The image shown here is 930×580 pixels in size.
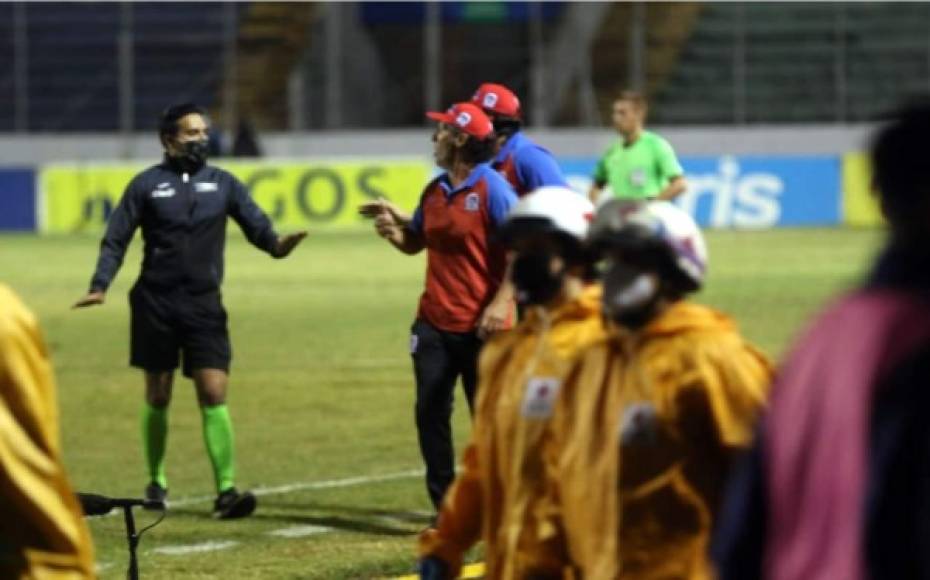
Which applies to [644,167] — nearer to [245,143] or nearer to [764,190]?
[245,143]

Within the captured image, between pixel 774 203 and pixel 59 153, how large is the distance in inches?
492

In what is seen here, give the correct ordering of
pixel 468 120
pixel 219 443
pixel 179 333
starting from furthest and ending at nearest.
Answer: pixel 179 333 < pixel 219 443 < pixel 468 120

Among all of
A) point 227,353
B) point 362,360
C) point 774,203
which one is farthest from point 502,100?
point 774,203

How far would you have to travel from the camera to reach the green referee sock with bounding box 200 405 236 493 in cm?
1298

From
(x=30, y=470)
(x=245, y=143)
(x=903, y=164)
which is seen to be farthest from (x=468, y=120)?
(x=245, y=143)

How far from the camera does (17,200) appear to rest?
146ft

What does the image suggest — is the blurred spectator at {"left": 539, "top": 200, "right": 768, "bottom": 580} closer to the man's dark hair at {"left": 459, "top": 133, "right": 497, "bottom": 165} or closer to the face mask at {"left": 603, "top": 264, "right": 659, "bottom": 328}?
the face mask at {"left": 603, "top": 264, "right": 659, "bottom": 328}

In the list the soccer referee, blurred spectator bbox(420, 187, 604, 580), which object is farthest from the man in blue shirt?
blurred spectator bbox(420, 187, 604, 580)

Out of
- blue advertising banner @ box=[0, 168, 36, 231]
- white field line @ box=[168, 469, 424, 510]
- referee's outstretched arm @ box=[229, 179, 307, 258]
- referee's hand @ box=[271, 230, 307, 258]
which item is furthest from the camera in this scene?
blue advertising banner @ box=[0, 168, 36, 231]

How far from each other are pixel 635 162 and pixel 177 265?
7.65 metres

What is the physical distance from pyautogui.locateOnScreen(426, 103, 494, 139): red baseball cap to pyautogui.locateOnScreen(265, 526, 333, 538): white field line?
81.2 inches

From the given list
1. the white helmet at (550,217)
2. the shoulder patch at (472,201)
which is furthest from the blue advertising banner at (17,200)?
the white helmet at (550,217)

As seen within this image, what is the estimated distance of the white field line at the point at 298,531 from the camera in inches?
479

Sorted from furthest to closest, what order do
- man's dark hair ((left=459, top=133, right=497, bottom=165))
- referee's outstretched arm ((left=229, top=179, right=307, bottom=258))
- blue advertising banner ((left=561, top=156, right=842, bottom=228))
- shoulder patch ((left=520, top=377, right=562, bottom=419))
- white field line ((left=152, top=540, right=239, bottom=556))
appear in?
blue advertising banner ((left=561, top=156, right=842, bottom=228)) < referee's outstretched arm ((left=229, top=179, right=307, bottom=258)) < white field line ((left=152, top=540, right=239, bottom=556)) < man's dark hair ((left=459, top=133, right=497, bottom=165)) < shoulder patch ((left=520, top=377, right=562, bottom=419))
